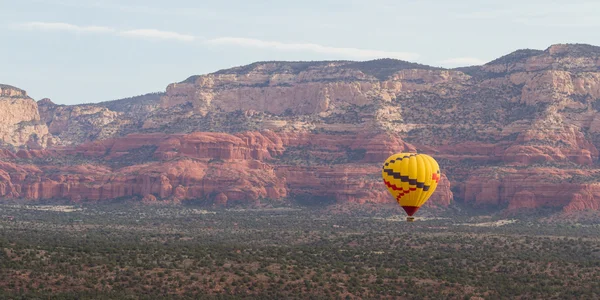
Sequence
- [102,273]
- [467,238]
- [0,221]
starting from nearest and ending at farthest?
[102,273]
[467,238]
[0,221]

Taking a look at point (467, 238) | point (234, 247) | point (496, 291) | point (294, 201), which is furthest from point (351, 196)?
point (496, 291)

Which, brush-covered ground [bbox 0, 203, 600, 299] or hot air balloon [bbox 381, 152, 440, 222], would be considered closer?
brush-covered ground [bbox 0, 203, 600, 299]

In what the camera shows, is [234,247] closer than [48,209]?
Yes

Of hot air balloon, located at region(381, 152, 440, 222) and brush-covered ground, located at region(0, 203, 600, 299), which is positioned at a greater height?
hot air balloon, located at region(381, 152, 440, 222)

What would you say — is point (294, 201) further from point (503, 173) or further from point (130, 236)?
point (130, 236)
